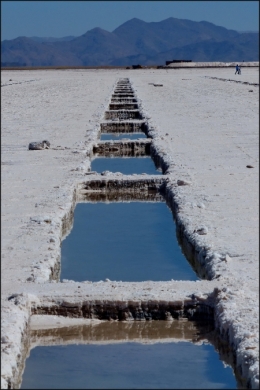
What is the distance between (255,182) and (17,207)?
2.86m

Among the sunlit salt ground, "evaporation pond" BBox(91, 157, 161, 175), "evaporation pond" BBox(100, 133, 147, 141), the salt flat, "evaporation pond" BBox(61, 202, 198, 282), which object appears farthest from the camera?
"evaporation pond" BBox(100, 133, 147, 141)

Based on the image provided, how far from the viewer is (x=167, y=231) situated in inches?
310

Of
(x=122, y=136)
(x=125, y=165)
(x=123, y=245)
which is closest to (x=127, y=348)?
(x=123, y=245)

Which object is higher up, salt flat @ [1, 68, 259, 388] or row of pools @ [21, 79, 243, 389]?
salt flat @ [1, 68, 259, 388]

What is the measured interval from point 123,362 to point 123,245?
2.88 m

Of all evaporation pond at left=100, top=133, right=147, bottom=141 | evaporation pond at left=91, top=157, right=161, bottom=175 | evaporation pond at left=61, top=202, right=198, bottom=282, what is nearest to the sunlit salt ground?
evaporation pond at left=61, top=202, right=198, bottom=282

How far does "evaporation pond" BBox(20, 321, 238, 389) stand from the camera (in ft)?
13.8

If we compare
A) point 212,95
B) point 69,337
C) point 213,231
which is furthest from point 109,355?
point 212,95

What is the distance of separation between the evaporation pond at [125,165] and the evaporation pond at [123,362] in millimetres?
6344

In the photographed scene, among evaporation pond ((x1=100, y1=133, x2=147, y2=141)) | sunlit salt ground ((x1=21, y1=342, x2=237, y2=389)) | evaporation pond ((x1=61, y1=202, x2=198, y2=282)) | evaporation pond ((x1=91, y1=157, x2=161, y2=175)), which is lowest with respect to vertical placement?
sunlit salt ground ((x1=21, y1=342, x2=237, y2=389))

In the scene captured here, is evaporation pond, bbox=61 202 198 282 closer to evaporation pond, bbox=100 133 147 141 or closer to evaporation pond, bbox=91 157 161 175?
evaporation pond, bbox=91 157 161 175

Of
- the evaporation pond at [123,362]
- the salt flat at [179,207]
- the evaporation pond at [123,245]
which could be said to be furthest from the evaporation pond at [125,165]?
the evaporation pond at [123,362]

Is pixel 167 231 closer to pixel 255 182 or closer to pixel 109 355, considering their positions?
pixel 255 182

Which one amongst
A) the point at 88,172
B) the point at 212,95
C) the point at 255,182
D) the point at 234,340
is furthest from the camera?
the point at 212,95
